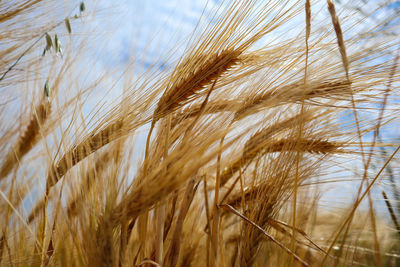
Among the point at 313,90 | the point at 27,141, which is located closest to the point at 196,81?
the point at 313,90

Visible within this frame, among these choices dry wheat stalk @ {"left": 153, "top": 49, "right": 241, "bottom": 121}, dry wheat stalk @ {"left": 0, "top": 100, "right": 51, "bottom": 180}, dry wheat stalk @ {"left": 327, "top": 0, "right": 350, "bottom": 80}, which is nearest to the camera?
dry wheat stalk @ {"left": 327, "top": 0, "right": 350, "bottom": 80}

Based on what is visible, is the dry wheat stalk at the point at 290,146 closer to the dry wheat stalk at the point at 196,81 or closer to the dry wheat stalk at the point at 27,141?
the dry wheat stalk at the point at 196,81

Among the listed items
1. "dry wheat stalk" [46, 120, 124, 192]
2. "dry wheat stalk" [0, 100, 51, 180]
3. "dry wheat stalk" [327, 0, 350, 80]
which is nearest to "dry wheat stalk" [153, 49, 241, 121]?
"dry wheat stalk" [46, 120, 124, 192]

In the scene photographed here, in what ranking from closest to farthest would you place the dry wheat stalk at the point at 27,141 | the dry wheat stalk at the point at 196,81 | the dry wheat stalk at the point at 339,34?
the dry wheat stalk at the point at 339,34 → the dry wheat stalk at the point at 196,81 → the dry wheat stalk at the point at 27,141

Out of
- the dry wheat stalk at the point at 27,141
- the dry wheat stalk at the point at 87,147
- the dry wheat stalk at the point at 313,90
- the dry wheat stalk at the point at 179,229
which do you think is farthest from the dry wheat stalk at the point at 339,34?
the dry wheat stalk at the point at 27,141

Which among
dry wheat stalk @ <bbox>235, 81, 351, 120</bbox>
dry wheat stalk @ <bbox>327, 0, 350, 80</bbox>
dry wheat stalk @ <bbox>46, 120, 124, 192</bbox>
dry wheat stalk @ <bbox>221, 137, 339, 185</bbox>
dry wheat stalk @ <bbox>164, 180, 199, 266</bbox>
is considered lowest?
dry wheat stalk @ <bbox>164, 180, 199, 266</bbox>

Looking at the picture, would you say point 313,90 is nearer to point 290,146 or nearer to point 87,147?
point 290,146

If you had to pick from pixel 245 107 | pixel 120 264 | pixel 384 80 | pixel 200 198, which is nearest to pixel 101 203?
pixel 120 264

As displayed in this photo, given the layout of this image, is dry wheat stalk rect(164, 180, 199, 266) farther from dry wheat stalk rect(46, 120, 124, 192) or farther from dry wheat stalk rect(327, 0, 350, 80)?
dry wheat stalk rect(327, 0, 350, 80)

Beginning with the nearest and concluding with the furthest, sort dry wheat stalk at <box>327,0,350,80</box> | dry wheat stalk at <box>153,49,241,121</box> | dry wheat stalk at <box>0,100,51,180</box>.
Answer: dry wheat stalk at <box>327,0,350,80</box> → dry wheat stalk at <box>153,49,241,121</box> → dry wheat stalk at <box>0,100,51,180</box>

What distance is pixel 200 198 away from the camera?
110 centimetres

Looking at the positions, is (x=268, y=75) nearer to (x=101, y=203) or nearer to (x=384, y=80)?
(x=384, y=80)

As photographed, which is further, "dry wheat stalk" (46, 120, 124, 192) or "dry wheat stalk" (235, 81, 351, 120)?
"dry wheat stalk" (46, 120, 124, 192)

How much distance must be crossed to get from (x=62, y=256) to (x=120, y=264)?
0.11 meters
